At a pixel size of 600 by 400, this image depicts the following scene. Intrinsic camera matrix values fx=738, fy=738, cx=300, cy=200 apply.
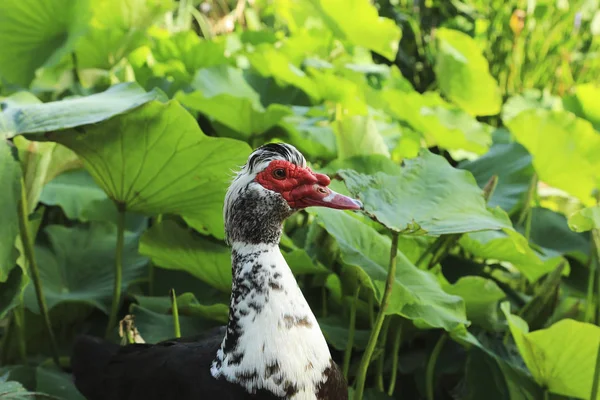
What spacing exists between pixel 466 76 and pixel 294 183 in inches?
54.9

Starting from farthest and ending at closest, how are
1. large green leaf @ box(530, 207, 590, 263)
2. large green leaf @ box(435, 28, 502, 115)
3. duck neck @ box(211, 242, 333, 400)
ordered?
large green leaf @ box(435, 28, 502, 115)
large green leaf @ box(530, 207, 590, 263)
duck neck @ box(211, 242, 333, 400)

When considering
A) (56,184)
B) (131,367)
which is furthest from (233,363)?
(56,184)

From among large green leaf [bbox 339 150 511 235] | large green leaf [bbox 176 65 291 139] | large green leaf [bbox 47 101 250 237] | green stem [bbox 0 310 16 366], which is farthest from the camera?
large green leaf [bbox 176 65 291 139]

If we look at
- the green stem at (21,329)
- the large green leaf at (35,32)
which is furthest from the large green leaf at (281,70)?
the green stem at (21,329)

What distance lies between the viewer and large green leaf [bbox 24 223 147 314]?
142 centimetres

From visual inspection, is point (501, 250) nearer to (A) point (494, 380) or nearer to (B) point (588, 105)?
(A) point (494, 380)

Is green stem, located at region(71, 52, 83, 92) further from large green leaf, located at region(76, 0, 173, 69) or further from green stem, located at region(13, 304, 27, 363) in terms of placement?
green stem, located at region(13, 304, 27, 363)

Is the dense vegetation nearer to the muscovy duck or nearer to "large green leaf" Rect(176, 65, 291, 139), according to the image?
"large green leaf" Rect(176, 65, 291, 139)

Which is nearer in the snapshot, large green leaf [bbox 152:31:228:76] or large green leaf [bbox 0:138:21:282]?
large green leaf [bbox 0:138:21:282]

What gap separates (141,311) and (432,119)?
0.77 metres

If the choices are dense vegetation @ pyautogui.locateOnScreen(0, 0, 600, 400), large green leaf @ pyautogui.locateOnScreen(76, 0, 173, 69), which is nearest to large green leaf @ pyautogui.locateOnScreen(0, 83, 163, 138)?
dense vegetation @ pyautogui.locateOnScreen(0, 0, 600, 400)

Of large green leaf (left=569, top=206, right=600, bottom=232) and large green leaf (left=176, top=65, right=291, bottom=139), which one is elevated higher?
large green leaf (left=569, top=206, right=600, bottom=232)

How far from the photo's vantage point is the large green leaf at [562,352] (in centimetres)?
107

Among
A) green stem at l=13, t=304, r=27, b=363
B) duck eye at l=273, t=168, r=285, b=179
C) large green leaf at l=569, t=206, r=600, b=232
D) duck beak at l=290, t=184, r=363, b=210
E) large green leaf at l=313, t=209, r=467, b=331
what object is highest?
duck eye at l=273, t=168, r=285, b=179
